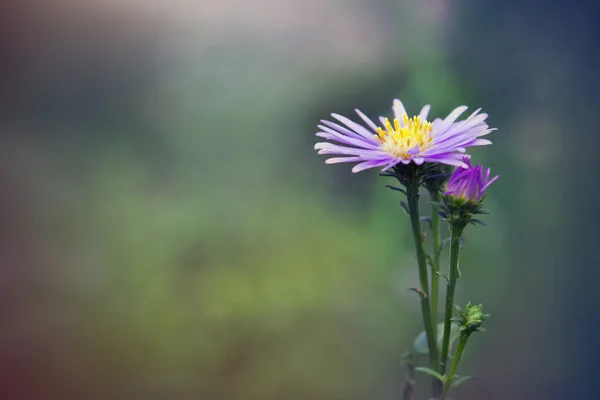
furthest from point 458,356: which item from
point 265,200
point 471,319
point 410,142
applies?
point 265,200

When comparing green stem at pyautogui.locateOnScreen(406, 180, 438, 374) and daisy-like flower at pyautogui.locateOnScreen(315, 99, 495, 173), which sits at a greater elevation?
daisy-like flower at pyautogui.locateOnScreen(315, 99, 495, 173)

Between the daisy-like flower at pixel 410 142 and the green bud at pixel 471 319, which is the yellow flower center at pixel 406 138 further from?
the green bud at pixel 471 319

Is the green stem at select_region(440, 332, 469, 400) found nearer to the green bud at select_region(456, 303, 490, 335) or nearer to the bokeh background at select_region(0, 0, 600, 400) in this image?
the green bud at select_region(456, 303, 490, 335)

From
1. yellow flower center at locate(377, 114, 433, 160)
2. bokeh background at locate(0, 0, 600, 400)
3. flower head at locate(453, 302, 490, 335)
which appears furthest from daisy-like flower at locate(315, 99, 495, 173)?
bokeh background at locate(0, 0, 600, 400)

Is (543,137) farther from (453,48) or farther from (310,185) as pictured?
(310,185)

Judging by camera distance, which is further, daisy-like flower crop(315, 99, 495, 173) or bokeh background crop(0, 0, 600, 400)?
bokeh background crop(0, 0, 600, 400)

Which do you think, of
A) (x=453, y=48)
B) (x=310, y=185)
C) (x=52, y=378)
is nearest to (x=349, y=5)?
(x=453, y=48)

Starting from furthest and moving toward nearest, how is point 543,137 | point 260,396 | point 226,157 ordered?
point 226,157, point 543,137, point 260,396
